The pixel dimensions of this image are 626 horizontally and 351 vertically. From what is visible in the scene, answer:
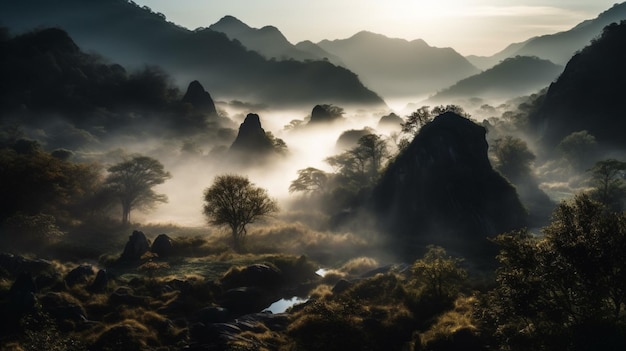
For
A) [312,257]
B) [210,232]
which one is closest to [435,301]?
[312,257]

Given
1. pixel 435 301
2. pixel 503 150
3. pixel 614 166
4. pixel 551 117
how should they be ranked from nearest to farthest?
pixel 435 301 → pixel 614 166 → pixel 503 150 → pixel 551 117

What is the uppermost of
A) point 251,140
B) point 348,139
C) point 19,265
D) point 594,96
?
point 594,96

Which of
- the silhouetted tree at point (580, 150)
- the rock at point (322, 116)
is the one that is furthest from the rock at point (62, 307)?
the rock at point (322, 116)

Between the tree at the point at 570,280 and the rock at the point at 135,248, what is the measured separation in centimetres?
4667

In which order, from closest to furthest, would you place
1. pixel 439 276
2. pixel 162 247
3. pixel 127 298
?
pixel 127 298 < pixel 439 276 < pixel 162 247

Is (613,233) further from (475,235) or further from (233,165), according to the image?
(233,165)

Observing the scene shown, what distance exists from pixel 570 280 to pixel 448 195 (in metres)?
49.0

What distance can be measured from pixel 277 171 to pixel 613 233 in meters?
110

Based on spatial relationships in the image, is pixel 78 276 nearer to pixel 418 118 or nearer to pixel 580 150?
pixel 418 118

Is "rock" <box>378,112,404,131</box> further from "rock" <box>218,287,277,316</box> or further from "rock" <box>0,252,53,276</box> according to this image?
"rock" <box>0,252,53,276</box>

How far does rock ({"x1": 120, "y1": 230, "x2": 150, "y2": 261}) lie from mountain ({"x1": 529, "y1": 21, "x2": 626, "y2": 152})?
141426 millimetres

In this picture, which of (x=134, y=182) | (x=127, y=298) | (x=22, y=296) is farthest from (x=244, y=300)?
(x=134, y=182)

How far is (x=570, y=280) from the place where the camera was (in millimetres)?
24516

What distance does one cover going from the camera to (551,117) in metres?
162
